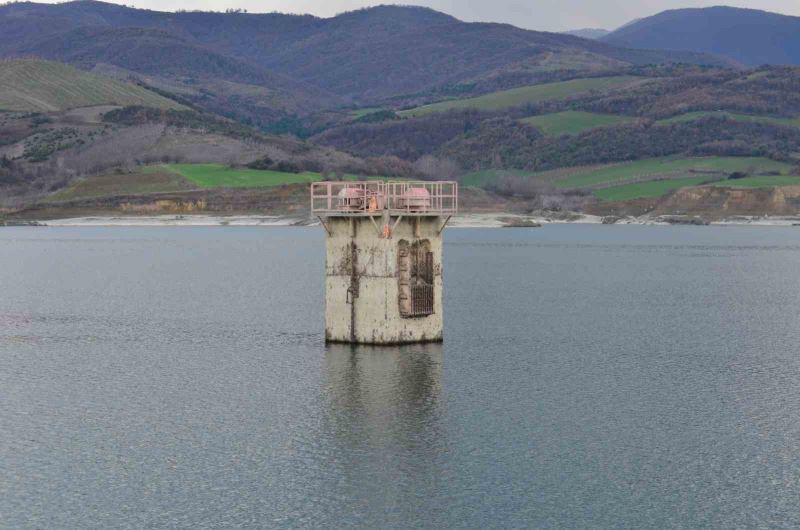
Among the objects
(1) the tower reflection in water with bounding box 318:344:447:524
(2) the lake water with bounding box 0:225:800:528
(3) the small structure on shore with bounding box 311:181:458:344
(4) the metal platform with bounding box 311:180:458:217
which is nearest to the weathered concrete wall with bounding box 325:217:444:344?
(3) the small structure on shore with bounding box 311:181:458:344

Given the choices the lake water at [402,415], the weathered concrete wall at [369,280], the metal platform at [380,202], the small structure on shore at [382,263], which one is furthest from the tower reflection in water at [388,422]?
the metal platform at [380,202]

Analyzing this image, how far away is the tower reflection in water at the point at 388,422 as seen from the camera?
3938 cm

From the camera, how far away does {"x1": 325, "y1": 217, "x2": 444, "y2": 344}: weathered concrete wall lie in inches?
2286

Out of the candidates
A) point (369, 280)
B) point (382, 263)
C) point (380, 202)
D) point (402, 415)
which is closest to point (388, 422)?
point (402, 415)

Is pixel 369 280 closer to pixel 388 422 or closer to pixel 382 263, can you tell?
pixel 382 263

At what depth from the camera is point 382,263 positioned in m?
57.9

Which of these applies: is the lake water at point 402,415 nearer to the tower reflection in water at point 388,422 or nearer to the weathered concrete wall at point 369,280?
the tower reflection in water at point 388,422

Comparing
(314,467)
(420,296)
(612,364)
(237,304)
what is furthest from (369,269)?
(237,304)

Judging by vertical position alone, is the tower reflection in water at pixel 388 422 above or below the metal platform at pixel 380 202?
below

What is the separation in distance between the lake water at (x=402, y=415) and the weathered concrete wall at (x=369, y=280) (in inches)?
57.6

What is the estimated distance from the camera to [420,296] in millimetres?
59656

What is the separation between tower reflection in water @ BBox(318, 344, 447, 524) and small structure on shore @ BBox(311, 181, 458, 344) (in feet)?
3.86

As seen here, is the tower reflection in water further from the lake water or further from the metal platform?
the metal platform

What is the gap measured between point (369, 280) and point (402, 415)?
1096 cm
